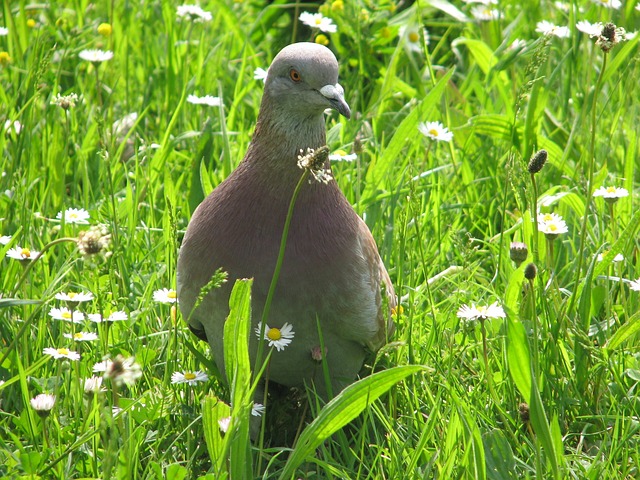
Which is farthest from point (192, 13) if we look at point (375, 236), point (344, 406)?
point (344, 406)

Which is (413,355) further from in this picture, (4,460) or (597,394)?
(4,460)

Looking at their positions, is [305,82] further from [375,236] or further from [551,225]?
[375,236]

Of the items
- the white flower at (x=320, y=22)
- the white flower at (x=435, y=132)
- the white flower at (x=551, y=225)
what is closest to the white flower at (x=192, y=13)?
the white flower at (x=320, y=22)

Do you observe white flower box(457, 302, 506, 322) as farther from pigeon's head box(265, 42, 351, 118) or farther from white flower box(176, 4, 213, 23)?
white flower box(176, 4, 213, 23)

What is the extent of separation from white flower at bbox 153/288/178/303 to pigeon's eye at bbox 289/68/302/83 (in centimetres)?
85

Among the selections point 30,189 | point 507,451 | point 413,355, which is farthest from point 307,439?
point 30,189

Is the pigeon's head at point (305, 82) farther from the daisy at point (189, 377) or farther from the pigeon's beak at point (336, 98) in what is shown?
the daisy at point (189, 377)

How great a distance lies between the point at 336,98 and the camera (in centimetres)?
277

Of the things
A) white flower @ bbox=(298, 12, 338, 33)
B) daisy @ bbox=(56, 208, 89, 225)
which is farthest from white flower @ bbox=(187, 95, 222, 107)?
daisy @ bbox=(56, 208, 89, 225)

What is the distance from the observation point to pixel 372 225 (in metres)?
3.78

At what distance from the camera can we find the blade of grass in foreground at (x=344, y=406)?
221 cm

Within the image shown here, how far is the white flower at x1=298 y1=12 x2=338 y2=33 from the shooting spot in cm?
450

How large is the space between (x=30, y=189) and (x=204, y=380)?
144cm

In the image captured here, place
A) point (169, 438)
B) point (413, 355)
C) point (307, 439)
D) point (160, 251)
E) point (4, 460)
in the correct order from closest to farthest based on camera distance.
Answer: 1. point (307, 439)
2. point (4, 460)
3. point (169, 438)
4. point (413, 355)
5. point (160, 251)
